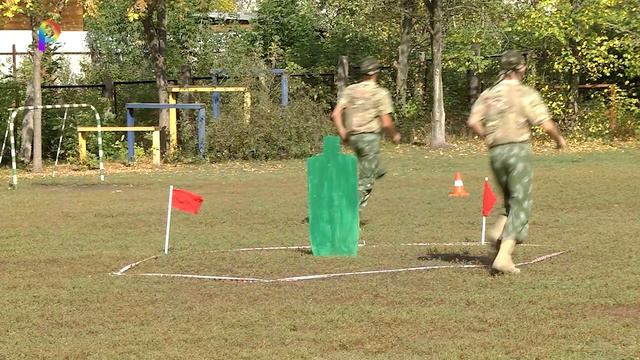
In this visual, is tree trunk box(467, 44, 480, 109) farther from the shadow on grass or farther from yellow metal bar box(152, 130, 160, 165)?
A: the shadow on grass

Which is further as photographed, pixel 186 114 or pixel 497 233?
pixel 186 114

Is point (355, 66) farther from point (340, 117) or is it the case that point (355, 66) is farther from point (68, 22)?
point (340, 117)

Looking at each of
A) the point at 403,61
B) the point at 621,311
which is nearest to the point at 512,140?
the point at 621,311

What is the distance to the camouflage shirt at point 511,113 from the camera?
9117 mm

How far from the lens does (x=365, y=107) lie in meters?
11.9

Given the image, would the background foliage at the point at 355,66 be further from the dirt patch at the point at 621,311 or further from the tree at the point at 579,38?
the dirt patch at the point at 621,311

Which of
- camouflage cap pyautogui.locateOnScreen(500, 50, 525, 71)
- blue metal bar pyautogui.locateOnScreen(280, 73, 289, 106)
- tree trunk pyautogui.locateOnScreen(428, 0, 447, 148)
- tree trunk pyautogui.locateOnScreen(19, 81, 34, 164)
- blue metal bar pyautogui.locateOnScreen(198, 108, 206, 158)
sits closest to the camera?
camouflage cap pyautogui.locateOnScreen(500, 50, 525, 71)

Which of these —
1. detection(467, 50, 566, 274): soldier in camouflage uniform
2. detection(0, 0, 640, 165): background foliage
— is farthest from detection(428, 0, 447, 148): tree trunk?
detection(467, 50, 566, 274): soldier in camouflage uniform

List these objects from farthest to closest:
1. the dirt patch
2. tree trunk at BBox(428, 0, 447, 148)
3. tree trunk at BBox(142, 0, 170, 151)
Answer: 1. tree trunk at BBox(428, 0, 447, 148)
2. tree trunk at BBox(142, 0, 170, 151)
3. the dirt patch

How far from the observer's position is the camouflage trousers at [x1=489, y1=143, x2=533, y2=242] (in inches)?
358

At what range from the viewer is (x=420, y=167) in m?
21.9

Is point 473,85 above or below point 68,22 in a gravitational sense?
below

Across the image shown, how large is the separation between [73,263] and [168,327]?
3.32 metres

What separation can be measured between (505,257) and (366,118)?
3383 mm
